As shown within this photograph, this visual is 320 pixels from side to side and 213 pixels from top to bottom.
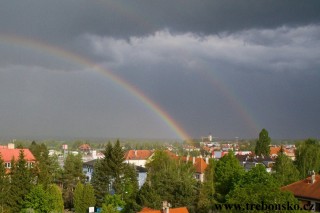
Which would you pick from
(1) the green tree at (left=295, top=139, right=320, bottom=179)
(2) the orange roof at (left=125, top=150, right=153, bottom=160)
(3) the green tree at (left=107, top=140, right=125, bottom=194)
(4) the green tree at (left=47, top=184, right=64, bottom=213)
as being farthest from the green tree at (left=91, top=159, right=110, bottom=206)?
(2) the orange roof at (left=125, top=150, right=153, bottom=160)

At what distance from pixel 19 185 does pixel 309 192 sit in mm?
29705

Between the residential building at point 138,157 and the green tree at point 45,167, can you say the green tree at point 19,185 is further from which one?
the residential building at point 138,157

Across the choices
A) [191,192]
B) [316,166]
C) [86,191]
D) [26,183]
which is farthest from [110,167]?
[316,166]

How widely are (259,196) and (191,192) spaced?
20.0 metres

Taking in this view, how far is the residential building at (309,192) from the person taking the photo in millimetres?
34375

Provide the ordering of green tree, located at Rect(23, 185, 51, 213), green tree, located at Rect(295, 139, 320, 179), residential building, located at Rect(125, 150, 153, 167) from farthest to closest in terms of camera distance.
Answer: residential building, located at Rect(125, 150, 153, 167), green tree, located at Rect(295, 139, 320, 179), green tree, located at Rect(23, 185, 51, 213)

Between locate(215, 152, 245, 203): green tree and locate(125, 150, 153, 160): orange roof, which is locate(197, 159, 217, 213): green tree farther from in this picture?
locate(125, 150, 153, 160): orange roof

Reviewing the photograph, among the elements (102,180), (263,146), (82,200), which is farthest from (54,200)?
(263,146)

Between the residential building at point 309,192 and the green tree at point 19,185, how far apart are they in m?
27.0

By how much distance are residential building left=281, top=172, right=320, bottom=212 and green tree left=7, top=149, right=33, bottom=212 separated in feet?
88.5

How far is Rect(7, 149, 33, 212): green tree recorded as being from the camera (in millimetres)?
43391

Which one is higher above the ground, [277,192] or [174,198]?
[277,192]

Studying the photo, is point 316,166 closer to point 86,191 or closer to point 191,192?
point 191,192

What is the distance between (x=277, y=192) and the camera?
2205 centimetres
